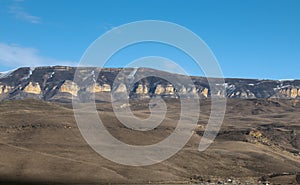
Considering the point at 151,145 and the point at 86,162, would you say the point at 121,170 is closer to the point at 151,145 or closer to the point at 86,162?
the point at 86,162

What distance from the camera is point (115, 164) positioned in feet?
300

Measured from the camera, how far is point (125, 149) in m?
105

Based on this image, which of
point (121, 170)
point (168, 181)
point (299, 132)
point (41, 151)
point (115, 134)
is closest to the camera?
point (168, 181)

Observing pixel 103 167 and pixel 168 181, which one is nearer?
pixel 168 181

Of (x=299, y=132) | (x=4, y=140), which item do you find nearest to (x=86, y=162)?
(x=4, y=140)

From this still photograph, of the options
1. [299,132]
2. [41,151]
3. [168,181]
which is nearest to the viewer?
[168,181]

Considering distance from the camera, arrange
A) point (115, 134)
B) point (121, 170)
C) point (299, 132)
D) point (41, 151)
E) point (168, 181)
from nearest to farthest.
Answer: point (168, 181) → point (121, 170) → point (41, 151) → point (115, 134) → point (299, 132)

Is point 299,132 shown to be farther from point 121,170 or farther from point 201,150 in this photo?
point 121,170

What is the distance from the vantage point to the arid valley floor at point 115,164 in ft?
266

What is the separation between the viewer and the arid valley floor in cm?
8122

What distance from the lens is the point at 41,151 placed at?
3875 inches

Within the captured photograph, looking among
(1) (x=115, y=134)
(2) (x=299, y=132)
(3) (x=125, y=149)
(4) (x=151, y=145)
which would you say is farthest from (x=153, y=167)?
(2) (x=299, y=132)

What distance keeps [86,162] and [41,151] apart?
45.4ft

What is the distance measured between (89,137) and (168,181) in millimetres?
37328
